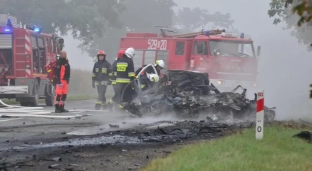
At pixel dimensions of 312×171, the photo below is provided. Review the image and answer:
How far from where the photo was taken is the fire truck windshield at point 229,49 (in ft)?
74.7

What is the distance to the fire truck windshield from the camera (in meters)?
22.8

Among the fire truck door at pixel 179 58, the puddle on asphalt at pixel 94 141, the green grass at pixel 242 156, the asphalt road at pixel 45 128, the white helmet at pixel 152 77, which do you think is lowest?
the asphalt road at pixel 45 128

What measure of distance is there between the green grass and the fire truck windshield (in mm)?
13111

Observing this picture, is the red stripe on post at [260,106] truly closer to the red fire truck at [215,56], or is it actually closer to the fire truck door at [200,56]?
the red fire truck at [215,56]

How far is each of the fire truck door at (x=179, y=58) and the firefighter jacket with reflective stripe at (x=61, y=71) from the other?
25.9 ft

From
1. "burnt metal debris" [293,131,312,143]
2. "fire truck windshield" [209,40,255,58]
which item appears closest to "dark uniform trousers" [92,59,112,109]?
"fire truck windshield" [209,40,255,58]

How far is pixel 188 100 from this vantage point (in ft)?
48.6

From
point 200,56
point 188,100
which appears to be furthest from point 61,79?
point 200,56

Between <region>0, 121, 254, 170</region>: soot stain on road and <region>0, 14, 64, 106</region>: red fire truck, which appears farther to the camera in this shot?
<region>0, 14, 64, 106</region>: red fire truck

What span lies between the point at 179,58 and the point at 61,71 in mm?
8211

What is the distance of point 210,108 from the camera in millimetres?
14602

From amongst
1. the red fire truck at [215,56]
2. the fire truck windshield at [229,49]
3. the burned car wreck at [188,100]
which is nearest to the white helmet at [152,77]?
the burned car wreck at [188,100]

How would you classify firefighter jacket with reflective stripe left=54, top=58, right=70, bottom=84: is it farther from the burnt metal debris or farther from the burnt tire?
the burnt metal debris

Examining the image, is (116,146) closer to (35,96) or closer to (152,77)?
(152,77)
